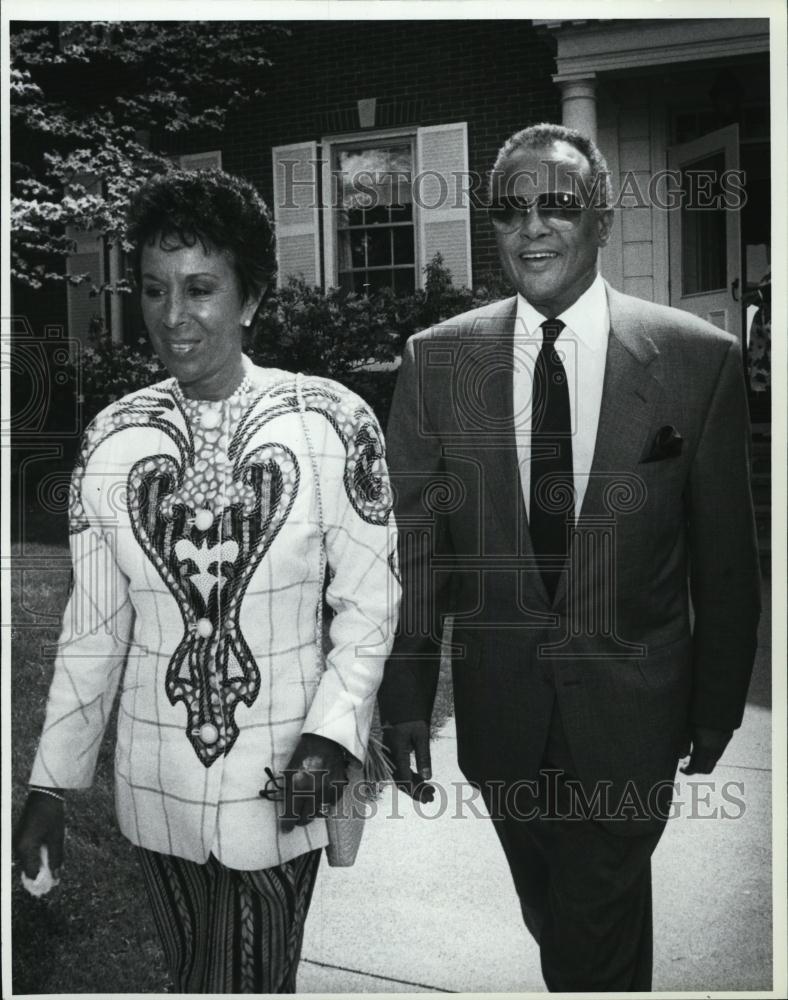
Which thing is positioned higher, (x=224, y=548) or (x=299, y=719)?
(x=224, y=548)

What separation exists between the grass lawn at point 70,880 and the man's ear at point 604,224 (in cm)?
123

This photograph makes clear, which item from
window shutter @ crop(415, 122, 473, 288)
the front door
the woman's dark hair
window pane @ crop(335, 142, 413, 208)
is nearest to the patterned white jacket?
the woman's dark hair

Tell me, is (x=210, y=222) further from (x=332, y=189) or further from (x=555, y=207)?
(x=555, y=207)

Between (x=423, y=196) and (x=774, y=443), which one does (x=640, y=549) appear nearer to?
(x=774, y=443)

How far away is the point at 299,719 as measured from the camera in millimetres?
2480

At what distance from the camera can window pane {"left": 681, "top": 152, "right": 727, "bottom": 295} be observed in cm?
287

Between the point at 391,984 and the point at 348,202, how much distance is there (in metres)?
2.25

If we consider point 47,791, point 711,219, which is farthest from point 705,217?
point 47,791

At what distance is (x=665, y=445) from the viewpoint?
103 inches

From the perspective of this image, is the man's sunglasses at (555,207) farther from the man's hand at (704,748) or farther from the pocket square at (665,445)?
the man's hand at (704,748)

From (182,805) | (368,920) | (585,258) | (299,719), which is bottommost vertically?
(368,920)

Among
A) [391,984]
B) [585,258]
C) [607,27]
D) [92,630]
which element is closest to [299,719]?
[92,630]

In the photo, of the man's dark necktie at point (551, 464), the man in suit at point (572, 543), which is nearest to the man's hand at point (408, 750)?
the man in suit at point (572, 543)

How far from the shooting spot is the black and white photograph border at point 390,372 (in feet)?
9.39
